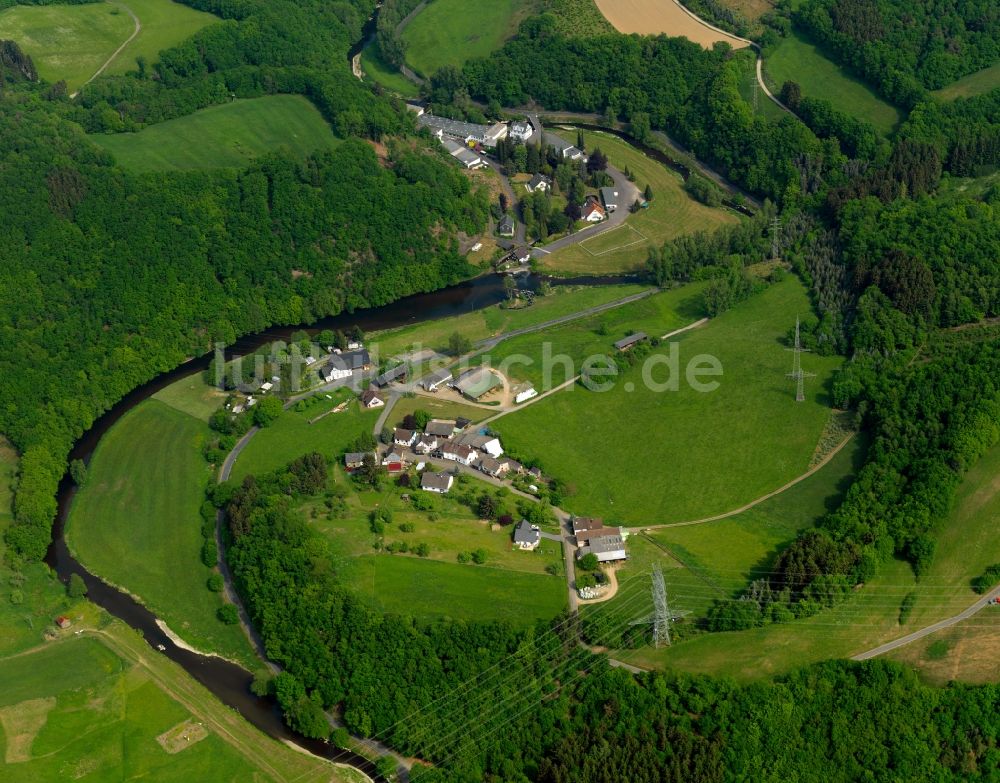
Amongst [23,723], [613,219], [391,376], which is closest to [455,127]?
[613,219]

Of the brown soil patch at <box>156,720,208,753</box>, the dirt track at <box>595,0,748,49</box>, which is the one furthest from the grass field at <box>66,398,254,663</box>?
the dirt track at <box>595,0,748,49</box>

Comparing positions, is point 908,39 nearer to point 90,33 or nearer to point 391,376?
point 391,376

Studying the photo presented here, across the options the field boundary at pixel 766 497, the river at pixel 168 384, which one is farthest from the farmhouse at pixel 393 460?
the river at pixel 168 384

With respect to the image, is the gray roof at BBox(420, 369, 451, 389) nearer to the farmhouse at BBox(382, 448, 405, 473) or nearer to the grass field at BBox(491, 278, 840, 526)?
the grass field at BBox(491, 278, 840, 526)

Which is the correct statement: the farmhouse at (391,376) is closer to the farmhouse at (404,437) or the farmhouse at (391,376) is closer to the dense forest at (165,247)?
the farmhouse at (404,437)

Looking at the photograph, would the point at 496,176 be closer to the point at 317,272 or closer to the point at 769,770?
the point at 317,272

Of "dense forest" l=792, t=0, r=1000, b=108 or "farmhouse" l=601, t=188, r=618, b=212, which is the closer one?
"farmhouse" l=601, t=188, r=618, b=212
